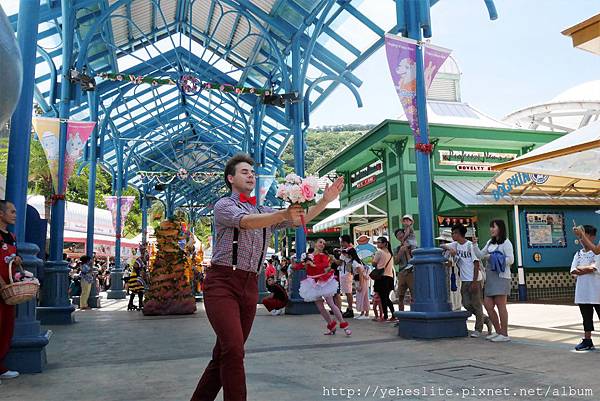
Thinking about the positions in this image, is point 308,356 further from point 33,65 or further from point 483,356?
point 33,65

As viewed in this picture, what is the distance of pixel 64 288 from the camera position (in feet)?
32.0

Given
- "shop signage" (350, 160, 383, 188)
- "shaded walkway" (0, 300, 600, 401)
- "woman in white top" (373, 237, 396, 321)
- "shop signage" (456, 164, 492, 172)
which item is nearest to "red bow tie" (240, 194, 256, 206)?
"shaded walkway" (0, 300, 600, 401)

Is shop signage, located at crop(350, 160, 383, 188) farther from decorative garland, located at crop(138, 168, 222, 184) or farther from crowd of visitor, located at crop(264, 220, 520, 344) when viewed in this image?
crowd of visitor, located at crop(264, 220, 520, 344)

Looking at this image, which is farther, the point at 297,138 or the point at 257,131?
the point at 257,131

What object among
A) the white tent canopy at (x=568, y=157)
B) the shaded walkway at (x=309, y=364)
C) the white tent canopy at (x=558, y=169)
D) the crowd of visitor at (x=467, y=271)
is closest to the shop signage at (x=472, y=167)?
the white tent canopy at (x=558, y=169)

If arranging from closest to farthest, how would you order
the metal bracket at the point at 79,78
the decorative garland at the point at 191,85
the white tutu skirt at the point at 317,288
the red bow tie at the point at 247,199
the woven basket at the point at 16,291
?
the red bow tie at the point at 247,199
the woven basket at the point at 16,291
the white tutu skirt at the point at 317,288
the metal bracket at the point at 79,78
the decorative garland at the point at 191,85

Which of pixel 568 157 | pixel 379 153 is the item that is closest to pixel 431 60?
pixel 568 157

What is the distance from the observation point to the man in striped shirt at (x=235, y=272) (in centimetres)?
272

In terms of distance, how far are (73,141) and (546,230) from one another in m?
12.1

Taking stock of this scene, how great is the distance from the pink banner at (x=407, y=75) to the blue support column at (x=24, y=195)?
4476 millimetres

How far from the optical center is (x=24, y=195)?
529 centimetres

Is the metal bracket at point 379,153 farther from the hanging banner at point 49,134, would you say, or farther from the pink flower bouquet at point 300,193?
the pink flower bouquet at point 300,193

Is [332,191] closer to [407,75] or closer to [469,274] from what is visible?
[469,274]

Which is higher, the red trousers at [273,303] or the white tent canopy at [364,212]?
the white tent canopy at [364,212]
